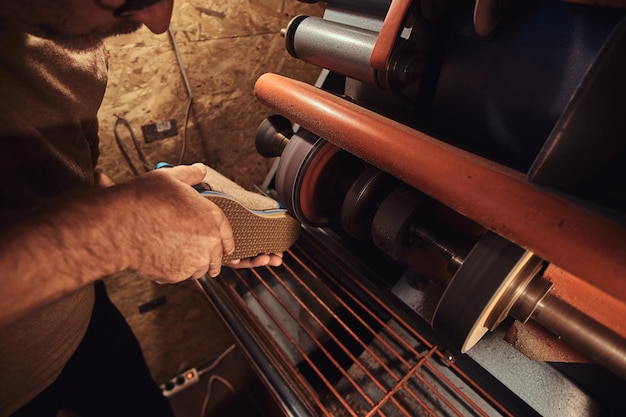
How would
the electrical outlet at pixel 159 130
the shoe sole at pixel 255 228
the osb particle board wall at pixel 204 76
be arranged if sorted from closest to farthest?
the shoe sole at pixel 255 228
the osb particle board wall at pixel 204 76
the electrical outlet at pixel 159 130

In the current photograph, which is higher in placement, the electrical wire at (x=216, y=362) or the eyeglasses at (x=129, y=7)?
the eyeglasses at (x=129, y=7)

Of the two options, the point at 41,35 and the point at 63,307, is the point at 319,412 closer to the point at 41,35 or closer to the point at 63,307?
the point at 63,307

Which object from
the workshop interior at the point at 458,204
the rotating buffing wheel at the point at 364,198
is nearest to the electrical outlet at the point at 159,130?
the workshop interior at the point at 458,204

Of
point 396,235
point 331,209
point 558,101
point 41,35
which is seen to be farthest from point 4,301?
point 558,101

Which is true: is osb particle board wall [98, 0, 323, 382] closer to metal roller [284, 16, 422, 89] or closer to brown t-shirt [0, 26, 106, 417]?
brown t-shirt [0, 26, 106, 417]

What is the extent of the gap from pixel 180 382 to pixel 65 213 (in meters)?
2.09

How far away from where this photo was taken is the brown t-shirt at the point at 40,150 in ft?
2.26

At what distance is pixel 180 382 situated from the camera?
2197 millimetres

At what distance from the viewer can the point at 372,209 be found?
98cm

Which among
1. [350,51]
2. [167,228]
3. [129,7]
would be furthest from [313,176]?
[129,7]

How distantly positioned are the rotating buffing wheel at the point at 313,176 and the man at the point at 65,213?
22cm

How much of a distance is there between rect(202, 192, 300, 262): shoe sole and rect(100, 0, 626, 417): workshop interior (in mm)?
64

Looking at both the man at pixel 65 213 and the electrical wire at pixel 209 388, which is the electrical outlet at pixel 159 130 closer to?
the man at pixel 65 213

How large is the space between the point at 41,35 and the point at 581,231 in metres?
0.92
